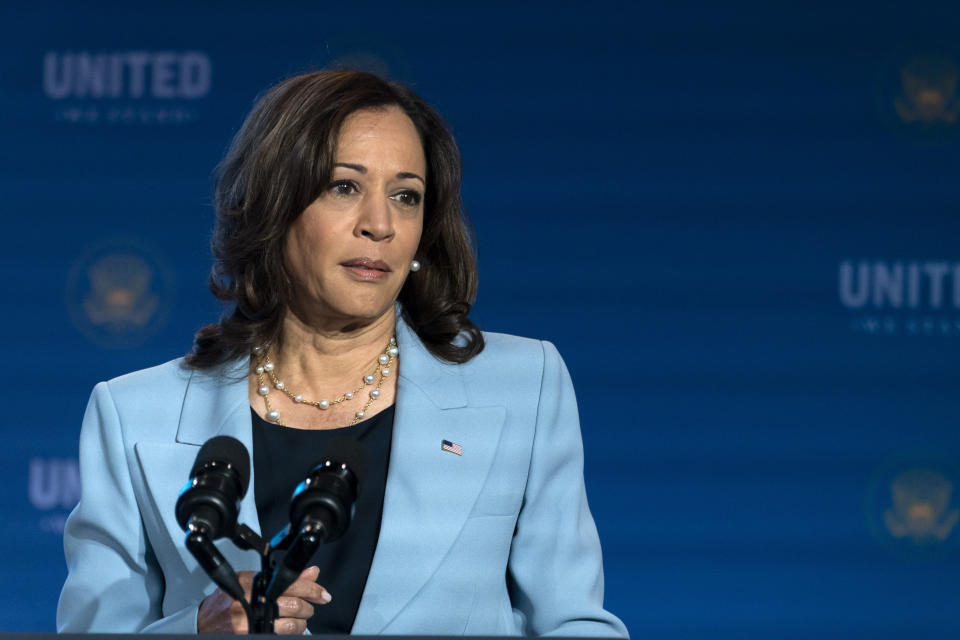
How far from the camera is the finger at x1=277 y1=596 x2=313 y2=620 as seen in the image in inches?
56.5

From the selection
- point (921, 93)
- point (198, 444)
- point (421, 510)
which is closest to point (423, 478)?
point (421, 510)

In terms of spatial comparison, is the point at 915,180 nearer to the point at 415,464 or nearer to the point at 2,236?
the point at 415,464

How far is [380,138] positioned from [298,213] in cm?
18

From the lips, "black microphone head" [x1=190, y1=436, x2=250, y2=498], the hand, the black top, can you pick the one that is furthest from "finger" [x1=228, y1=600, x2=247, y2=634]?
the lips

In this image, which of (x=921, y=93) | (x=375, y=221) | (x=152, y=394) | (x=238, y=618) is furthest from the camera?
(x=921, y=93)

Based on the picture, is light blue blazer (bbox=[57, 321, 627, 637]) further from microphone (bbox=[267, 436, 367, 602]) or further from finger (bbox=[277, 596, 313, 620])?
microphone (bbox=[267, 436, 367, 602])

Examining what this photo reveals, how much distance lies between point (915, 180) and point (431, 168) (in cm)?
151

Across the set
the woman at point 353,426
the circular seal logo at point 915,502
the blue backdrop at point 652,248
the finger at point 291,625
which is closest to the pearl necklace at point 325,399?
the woman at point 353,426

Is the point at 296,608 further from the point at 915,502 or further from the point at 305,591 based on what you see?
the point at 915,502

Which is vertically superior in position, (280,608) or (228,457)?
(228,457)

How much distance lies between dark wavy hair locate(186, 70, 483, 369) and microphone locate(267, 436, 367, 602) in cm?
77

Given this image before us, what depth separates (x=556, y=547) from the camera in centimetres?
188

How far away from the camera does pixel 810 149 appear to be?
2.98 m

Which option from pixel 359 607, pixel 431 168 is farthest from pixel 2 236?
pixel 359 607
